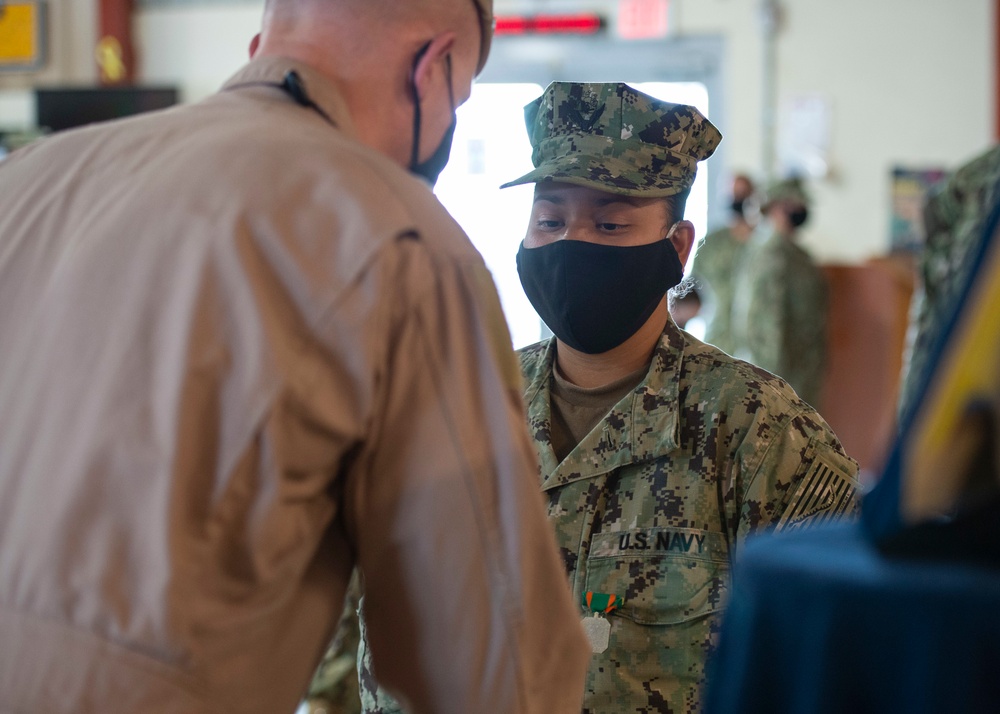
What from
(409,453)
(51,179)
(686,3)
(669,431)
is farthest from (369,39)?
(686,3)

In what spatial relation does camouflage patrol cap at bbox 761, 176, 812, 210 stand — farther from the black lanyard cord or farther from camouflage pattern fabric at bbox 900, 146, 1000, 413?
the black lanyard cord

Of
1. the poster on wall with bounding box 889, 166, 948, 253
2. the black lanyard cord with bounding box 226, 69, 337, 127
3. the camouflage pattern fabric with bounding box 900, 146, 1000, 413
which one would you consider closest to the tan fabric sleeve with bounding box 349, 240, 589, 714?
the black lanyard cord with bounding box 226, 69, 337, 127

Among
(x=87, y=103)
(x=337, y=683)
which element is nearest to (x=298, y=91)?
(x=337, y=683)

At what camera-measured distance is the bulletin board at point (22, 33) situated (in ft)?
27.5

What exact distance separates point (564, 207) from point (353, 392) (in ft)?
2.85

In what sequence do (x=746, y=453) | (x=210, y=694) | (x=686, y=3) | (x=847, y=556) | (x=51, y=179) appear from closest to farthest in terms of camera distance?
(x=847, y=556) < (x=210, y=694) < (x=51, y=179) < (x=746, y=453) < (x=686, y=3)

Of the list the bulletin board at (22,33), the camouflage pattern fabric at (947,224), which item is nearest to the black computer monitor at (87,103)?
the bulletin board at (22,33)

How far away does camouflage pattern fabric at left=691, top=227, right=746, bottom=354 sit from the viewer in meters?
6.77

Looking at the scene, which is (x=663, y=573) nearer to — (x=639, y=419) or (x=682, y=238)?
(x=639, y=419)

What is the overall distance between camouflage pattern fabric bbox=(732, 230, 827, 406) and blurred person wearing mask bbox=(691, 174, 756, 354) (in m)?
0.39

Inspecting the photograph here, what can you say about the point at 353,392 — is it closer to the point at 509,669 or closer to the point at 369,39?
the point at 509,669

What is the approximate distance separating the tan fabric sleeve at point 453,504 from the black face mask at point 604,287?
0.71 metres

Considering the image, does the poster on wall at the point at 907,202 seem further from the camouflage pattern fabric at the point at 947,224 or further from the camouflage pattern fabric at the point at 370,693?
the camouflage pattern fabric at the point at 370,693

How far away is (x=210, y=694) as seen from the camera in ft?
3.18
